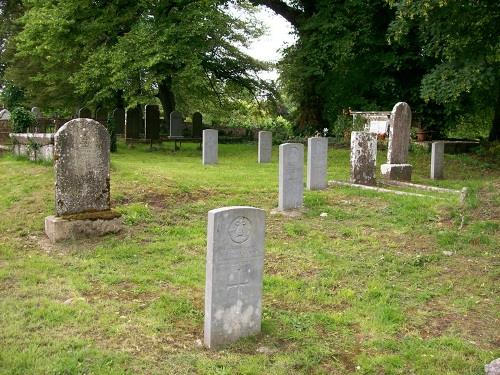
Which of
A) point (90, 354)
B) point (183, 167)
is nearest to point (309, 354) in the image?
point (90, 354)

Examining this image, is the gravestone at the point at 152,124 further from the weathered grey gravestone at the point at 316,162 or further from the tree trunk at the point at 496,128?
the tree trunk at the point at 496,128

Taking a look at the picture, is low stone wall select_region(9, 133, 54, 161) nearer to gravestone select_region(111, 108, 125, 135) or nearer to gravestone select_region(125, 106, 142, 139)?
gravestone select_region(125, 106, 142, 139)

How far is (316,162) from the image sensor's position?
1169 cm

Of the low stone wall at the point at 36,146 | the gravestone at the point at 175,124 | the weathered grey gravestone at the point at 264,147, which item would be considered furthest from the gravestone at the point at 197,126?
the low stone wall at the point at 36,146

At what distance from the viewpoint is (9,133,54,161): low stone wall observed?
12.8 meters

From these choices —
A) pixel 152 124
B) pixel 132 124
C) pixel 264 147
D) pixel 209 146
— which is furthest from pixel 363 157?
pixel 132 124

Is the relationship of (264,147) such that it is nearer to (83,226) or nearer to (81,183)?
(81,183)

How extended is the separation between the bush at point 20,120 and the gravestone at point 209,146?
515 cm

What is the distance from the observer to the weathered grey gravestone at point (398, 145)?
1412cm

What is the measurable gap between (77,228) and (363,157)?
712 centimetres

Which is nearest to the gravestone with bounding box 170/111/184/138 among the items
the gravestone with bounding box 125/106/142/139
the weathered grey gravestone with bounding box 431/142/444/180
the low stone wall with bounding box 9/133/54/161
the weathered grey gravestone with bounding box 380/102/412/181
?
the gravestone with bounding box 125/106/142/139

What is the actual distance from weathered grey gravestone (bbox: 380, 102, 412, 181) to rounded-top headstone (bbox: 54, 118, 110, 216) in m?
8.30

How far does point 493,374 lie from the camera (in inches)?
157

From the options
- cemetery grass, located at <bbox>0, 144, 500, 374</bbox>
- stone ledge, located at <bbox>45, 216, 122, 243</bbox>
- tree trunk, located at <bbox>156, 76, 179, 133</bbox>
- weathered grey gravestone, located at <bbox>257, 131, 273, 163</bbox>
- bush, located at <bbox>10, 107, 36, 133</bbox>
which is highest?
tree trunk, located at <bbox>156, 76, 179, 133</bbox>
